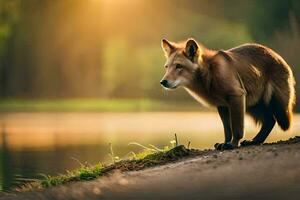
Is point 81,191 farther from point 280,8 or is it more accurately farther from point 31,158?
point 280,8

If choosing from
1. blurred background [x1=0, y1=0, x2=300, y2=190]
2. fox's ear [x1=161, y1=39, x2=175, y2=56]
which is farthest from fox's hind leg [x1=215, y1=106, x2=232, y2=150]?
blurred background [x1=0, y1=0, x2=300, y2=190]

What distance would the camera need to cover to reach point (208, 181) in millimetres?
7691

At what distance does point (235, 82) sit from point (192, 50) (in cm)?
71

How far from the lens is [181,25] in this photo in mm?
74562

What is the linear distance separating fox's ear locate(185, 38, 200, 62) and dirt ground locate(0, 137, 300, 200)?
1529mm

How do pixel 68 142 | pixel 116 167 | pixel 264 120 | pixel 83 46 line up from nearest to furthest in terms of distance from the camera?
pixel 116 167 < pixel 264 120 < pixel 68 142 < pixel 83 46

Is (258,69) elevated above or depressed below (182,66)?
below

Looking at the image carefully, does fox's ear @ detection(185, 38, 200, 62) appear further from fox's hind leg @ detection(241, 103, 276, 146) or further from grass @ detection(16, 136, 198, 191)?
fox's hind leg @ detection(241, 103, 276, 146)

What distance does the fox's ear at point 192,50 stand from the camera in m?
10.1

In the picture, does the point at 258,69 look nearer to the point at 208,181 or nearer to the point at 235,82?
the point at 235,82

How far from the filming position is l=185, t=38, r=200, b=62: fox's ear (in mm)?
10133

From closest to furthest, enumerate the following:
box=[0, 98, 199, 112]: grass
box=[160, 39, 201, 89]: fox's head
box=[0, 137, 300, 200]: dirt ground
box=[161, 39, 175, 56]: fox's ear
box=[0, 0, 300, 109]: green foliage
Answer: box=[0, 137, 300, 200]: dirt ground → box=[160, 39, 201, 89]: fox's head → box=[161, 39, 175, 56]: fox's ear → box=[0, 98, 199, 112]: grass → box=[0, 0, 300, 109]: green foliage

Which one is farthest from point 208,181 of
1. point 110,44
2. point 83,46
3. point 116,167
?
point 110,44

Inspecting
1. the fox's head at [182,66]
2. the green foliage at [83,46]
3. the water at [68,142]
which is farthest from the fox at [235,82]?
the green foliage at [83,46]
